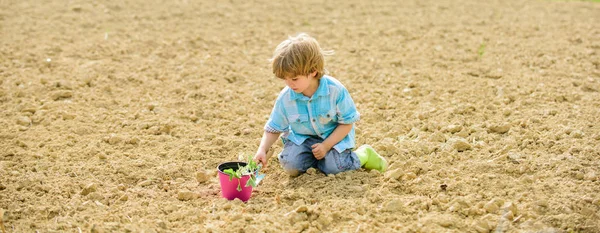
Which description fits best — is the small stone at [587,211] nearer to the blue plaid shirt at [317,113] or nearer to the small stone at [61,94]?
the blue plaid shirt at [317,113]

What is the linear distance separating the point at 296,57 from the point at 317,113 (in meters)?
0.43

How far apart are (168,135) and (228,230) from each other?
1.60 meters

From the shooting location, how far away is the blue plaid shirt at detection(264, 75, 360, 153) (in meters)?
3.80

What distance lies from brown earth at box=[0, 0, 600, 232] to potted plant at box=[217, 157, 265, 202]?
0.08 meters

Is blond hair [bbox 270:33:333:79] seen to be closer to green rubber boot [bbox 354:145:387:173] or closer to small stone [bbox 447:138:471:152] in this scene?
green rubber boot [bbox 354:145:387:173]

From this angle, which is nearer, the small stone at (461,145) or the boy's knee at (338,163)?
the boy's knee at (338,163)

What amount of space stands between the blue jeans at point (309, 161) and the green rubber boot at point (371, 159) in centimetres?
3

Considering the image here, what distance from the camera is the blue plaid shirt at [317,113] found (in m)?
3.80

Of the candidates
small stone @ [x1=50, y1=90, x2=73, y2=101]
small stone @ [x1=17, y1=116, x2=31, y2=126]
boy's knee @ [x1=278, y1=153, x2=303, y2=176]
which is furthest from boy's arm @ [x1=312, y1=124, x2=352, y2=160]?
small stone @ [x1=50, y1=90, x2=73, y2=101]

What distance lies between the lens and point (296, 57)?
11.7 feet

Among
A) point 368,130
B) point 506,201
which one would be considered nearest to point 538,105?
point 368,130

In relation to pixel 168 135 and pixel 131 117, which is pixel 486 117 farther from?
pixel 131 117

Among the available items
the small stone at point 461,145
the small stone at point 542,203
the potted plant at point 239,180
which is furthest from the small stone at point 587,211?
the potted plant at point 239,180

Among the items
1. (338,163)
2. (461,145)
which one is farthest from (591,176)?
(338,163)
